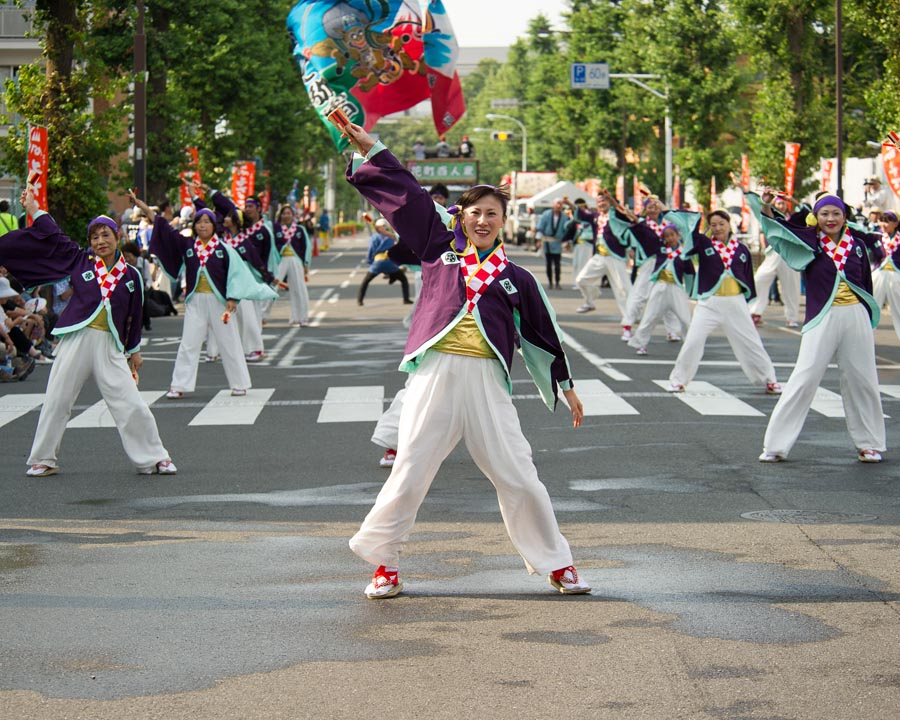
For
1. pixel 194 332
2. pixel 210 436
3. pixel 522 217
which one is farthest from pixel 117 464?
pixel 522 217

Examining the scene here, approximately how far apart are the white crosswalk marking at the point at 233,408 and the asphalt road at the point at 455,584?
0.35 m

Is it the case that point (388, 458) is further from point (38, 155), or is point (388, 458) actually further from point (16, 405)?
point (38, 155)

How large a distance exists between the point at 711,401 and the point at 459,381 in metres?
8.56

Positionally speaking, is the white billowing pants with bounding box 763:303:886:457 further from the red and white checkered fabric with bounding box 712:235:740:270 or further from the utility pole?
the utility pole

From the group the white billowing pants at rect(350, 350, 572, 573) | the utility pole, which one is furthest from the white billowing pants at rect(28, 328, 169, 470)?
the utility pole

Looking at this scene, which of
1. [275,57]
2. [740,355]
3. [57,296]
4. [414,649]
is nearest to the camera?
[414,649]

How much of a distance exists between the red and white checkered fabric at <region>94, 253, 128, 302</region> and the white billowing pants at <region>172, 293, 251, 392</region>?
5.15 m

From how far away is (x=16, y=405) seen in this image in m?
15.6

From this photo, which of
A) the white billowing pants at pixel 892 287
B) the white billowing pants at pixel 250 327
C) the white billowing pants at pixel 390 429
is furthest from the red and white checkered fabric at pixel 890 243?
the white billowing pants at pixel 390 429

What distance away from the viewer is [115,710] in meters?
5.16

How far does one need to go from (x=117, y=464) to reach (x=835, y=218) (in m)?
5.43

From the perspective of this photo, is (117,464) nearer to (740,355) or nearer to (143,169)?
(740,355)

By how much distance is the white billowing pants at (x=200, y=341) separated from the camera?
16156 millimetres

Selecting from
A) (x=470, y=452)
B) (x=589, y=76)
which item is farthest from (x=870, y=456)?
(x=589, y=76)
